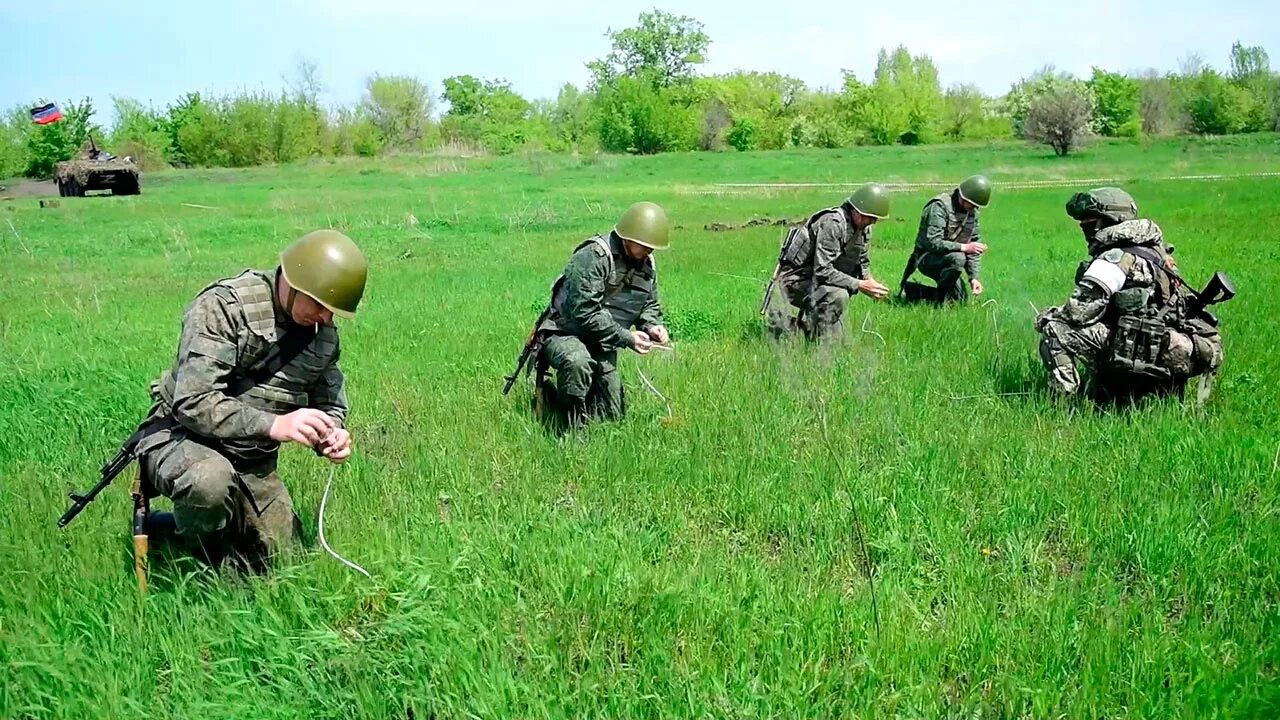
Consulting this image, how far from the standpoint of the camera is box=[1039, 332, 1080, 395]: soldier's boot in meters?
6.18

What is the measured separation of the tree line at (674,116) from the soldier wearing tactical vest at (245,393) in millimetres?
42890

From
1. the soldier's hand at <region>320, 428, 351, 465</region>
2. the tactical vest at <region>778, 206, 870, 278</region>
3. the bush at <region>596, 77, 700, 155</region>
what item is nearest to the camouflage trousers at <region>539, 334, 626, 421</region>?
the soldier's hand at <region>320, 428, 351, 465</region>

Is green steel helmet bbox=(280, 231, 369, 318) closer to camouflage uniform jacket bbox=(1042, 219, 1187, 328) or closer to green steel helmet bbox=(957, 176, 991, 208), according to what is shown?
camouflage uniform jacket bbox=(1042, 219, 1187, 328)

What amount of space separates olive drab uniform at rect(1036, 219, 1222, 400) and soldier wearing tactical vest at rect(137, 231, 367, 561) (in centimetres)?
445

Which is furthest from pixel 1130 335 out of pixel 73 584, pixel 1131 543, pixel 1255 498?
pixel 73 584

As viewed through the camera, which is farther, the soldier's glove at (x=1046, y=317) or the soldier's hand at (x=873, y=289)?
the soldier's hand at (x=873, y=289)

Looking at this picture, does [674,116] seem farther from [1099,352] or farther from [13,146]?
[1099,352]

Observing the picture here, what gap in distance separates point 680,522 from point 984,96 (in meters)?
85.0

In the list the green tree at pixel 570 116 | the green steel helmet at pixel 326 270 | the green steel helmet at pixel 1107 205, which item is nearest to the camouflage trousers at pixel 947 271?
the green steel helmet at pixel 1107 205

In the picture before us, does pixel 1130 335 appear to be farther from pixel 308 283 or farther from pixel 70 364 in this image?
pixel 70 364

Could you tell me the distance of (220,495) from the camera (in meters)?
3.83

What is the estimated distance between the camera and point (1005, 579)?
395 centimetres

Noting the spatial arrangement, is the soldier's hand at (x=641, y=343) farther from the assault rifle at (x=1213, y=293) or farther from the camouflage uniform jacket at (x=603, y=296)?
the assault rifle at (x=1213, y=293)

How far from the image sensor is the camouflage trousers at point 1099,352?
5.93 meters
